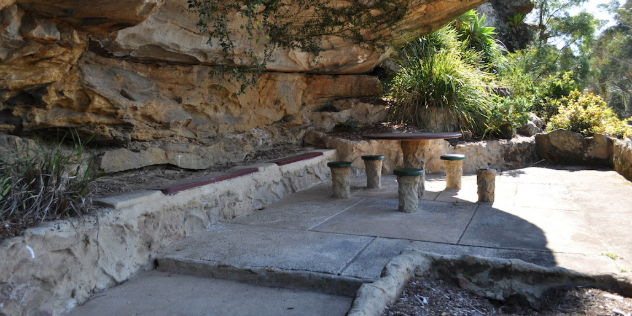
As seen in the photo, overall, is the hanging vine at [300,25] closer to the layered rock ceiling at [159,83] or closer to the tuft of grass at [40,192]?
the layered rock ceiling at [159,83]

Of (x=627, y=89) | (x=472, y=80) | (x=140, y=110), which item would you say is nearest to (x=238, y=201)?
(x=140, y=110)

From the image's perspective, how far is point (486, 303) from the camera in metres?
2.35

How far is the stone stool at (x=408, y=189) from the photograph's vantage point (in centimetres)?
439

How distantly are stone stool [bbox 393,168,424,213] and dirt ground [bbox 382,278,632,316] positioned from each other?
1991 millimetres

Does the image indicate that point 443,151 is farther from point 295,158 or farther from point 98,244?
point 98,244

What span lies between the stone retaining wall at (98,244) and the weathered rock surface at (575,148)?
5.28 metres

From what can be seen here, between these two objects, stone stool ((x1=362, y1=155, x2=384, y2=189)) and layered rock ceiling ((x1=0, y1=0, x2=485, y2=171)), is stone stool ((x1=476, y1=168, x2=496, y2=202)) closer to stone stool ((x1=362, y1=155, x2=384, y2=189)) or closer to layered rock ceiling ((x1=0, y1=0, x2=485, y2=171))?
stone stool ((x1=362, y1=155, x2=384, y2=189))

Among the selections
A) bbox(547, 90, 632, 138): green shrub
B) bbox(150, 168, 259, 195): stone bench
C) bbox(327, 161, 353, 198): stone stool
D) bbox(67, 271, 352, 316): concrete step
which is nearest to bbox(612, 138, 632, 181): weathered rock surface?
bbox(547, 90, 632, 138): green shrub

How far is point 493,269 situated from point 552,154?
5.56m

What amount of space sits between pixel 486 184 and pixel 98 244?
3.77 meters

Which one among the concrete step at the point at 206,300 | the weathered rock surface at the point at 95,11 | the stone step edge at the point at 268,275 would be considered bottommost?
the concrete step at the point at 206,300

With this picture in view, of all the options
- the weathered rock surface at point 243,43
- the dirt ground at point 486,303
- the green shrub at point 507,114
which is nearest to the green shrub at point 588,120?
the green shrub at point 507,114

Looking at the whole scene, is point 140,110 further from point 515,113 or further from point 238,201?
point 515,113

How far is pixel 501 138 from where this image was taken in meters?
7.39
